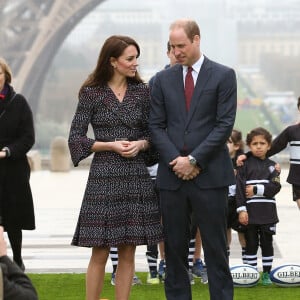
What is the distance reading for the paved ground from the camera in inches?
392

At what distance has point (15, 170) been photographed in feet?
26.8

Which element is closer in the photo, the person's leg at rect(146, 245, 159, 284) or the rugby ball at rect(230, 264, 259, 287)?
the rugby ball at rect(230, 264, 259, 287)

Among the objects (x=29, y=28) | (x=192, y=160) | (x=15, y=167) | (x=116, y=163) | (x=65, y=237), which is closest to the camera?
(x=192, y=160)

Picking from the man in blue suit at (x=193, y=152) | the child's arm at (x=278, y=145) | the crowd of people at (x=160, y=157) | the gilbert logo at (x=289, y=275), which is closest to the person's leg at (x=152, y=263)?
the gilbert logo at (x=289, y=275)

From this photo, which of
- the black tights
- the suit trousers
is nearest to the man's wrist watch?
the suit trousers

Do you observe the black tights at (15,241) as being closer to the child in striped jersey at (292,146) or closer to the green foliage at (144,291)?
the green foliage at (144,291)

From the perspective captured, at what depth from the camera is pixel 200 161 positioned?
614 cm

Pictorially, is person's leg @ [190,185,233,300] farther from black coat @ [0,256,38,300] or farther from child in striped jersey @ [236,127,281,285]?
black coat @ [0,256,38,300]

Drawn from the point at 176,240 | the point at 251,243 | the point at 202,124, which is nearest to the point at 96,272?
the point at 176,240

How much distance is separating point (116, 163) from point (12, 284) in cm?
209

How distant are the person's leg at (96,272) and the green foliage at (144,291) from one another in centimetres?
109

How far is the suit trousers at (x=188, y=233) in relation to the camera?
6254mm

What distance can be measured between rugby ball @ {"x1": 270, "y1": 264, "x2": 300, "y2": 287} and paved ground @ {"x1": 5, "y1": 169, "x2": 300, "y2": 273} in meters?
1.56

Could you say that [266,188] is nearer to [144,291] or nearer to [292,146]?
[292,146]
